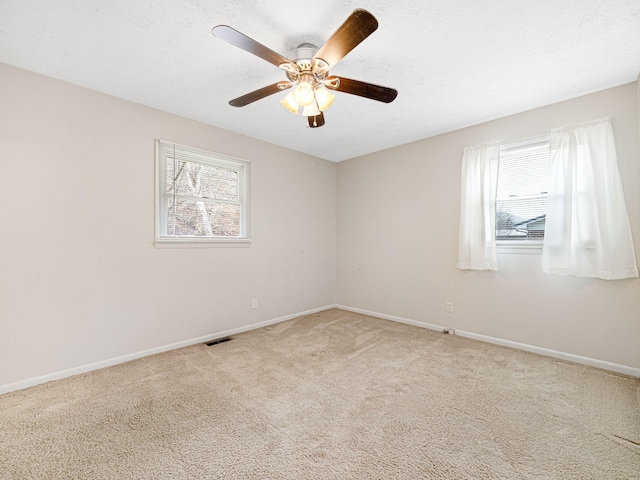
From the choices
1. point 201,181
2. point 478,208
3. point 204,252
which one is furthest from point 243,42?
point 478,208

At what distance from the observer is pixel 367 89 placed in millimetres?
1994

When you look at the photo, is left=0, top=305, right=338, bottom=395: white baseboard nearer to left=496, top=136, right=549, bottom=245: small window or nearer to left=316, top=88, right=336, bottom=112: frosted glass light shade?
left=316, top=88, right=336, bottom=112: frosted glass light shade

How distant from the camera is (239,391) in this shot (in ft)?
7.07

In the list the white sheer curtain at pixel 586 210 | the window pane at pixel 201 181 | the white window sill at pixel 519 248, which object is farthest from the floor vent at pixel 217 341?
the white sheer curtain at pixel 586 210

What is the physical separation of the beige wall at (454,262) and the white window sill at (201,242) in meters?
1.84

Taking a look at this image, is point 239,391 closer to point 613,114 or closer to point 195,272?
point 195,272

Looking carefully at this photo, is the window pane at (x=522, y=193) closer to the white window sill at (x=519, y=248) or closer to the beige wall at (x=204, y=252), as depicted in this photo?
the white window sill at (x=519, y=248)

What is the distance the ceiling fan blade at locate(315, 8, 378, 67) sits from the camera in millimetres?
1364

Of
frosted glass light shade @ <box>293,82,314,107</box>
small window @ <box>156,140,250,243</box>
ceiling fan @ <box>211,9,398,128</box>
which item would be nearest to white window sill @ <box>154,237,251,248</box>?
small window @ <box>156,140,250,243</box>

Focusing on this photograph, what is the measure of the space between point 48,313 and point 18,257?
1.63 feet

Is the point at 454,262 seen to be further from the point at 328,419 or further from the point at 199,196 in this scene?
the point at 199,196

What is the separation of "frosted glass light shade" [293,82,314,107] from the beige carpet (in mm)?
2154

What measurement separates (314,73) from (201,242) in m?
2.19

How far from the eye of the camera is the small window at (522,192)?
2912 mm
